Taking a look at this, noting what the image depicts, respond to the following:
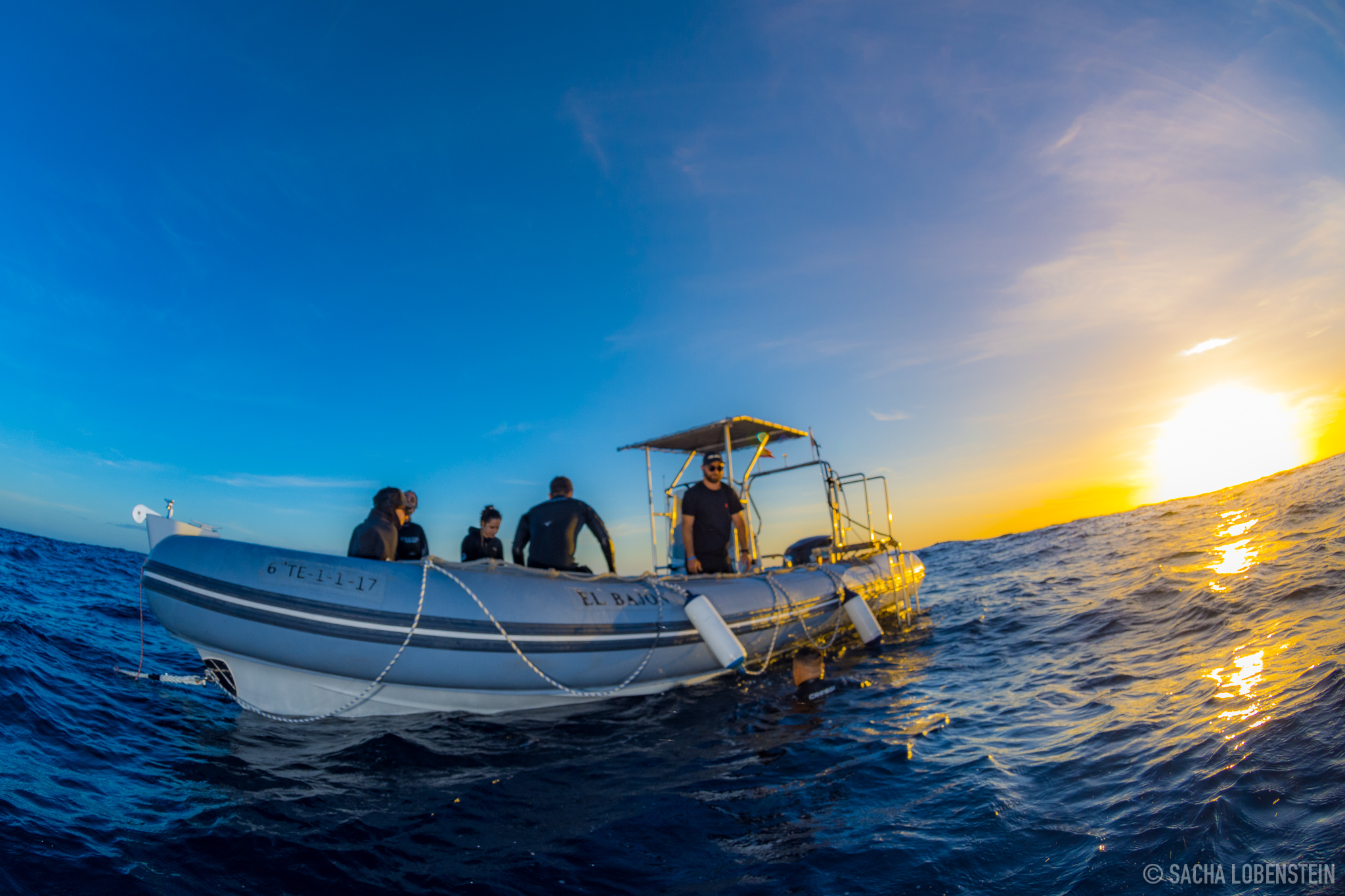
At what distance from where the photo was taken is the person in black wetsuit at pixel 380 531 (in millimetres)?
5195

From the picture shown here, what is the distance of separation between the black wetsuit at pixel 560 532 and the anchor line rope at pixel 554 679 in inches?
25.4

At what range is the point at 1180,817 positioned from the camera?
2.65 meters

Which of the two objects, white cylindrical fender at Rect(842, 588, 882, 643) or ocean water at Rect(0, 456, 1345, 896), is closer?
ocean water at Rect(0, 456, 1345, 896)

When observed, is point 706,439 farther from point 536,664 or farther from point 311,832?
point 311,832

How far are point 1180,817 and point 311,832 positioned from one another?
4.01 m

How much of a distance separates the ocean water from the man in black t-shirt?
61.4 inches

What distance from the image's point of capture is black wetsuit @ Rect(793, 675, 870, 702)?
5812 mm

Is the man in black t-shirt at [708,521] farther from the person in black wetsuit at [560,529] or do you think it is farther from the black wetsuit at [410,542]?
the black wetsuit at [410,542]

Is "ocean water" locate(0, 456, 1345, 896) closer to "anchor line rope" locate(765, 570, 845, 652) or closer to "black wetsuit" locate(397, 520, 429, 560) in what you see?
"anchor line rope" locate(765, 570, 845, 652)

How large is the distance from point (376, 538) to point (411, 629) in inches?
43.6

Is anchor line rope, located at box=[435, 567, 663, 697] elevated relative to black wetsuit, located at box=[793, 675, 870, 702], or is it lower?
elevated

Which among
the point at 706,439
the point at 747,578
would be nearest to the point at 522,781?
the point at 747,578

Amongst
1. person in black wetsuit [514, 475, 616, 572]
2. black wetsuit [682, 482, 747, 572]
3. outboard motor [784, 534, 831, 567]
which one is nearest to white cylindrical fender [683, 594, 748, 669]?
person in black wetsuit [514, 475, 616, 572]

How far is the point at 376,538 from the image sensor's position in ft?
17.1
